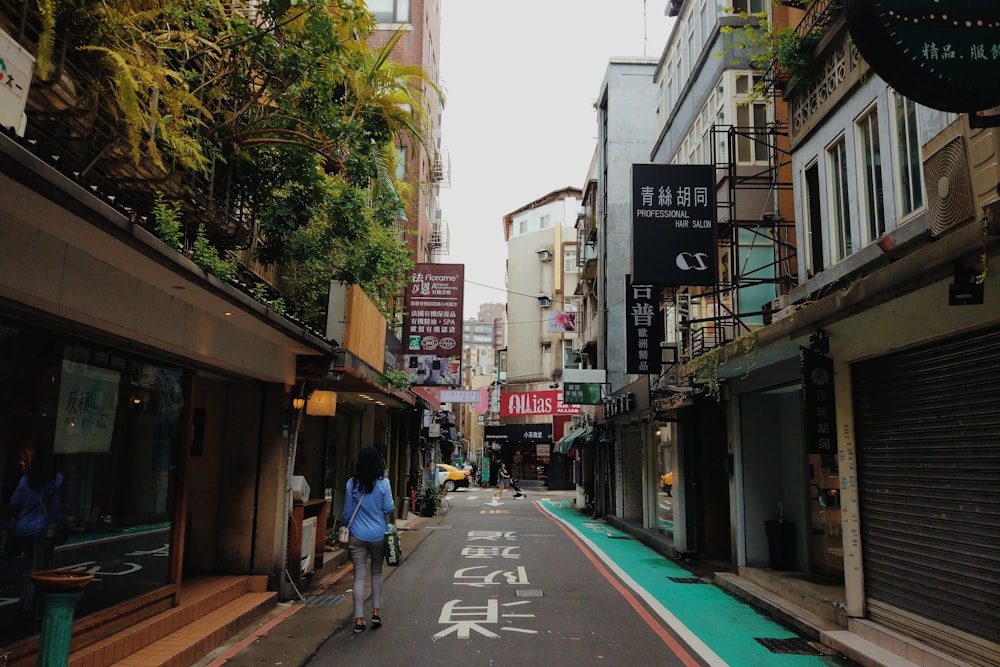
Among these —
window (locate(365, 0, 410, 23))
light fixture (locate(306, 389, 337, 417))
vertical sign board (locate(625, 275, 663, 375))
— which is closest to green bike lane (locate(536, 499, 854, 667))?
vertical sign board (locate(625, 275, 663, 375))

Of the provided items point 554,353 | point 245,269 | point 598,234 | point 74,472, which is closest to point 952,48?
point 74,472

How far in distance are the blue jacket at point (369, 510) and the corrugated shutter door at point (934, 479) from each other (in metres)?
5.13

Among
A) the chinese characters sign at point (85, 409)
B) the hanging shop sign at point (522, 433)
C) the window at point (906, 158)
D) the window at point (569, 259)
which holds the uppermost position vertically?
the window at point (569, 259)

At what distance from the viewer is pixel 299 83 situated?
7.85 meters

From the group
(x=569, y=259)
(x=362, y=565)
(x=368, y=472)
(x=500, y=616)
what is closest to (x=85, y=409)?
(x=368, y=472)

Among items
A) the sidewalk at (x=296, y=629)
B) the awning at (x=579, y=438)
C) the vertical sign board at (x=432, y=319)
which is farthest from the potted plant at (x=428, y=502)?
the sidewalk at (x=296, y=629)

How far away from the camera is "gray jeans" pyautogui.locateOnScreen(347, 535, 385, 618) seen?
785 centimetres

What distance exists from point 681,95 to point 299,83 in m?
12.2

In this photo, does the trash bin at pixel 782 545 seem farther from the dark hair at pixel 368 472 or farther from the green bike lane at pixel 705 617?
the dark hair at pixel 368 472

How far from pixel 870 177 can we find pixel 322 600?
344 inches

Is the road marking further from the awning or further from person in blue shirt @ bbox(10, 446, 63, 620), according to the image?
the awning

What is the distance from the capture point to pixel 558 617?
8.71 meters

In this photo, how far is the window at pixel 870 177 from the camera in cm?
867

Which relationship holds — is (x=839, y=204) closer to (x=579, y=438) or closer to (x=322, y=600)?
(x=322, y=600)
